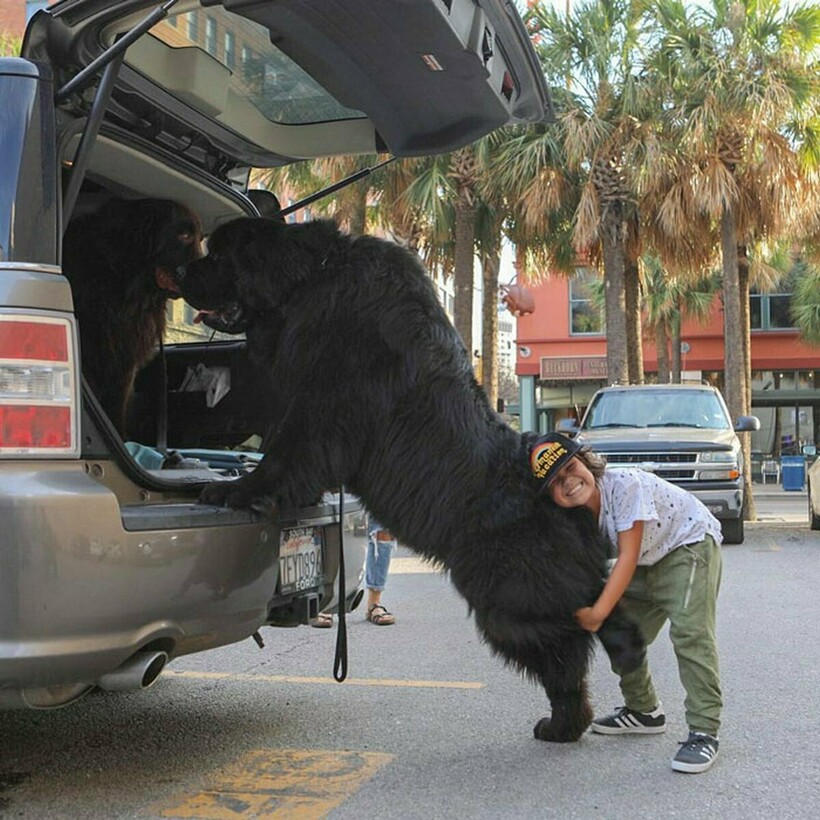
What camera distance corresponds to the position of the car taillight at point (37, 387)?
272 cm

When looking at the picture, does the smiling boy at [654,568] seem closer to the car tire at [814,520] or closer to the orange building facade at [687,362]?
the car tire at [814,520]

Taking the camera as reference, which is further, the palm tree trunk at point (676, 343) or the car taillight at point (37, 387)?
the palm tree trunk at point (676, 343)

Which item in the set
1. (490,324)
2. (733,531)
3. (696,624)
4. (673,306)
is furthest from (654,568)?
(673,306)

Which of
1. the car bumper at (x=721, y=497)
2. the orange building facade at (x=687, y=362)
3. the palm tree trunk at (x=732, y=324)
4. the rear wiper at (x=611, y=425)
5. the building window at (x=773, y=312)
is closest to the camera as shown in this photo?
the car bumper at (x=721, y=497)

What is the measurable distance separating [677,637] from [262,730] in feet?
5.82

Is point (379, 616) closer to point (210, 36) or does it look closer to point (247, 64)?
point (247, 64)

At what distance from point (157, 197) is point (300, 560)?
169 centimetres

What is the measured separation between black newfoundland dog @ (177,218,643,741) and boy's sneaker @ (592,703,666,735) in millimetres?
634

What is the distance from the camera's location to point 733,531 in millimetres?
11859

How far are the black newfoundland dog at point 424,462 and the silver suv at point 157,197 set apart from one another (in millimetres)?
343

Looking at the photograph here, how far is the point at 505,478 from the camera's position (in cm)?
338

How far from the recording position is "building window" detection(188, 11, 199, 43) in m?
3.37

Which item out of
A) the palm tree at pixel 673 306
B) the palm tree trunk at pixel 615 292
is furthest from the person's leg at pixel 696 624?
the palm tree at pixel 673 306

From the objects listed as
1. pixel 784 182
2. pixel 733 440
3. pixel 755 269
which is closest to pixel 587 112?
pixel 784 182
